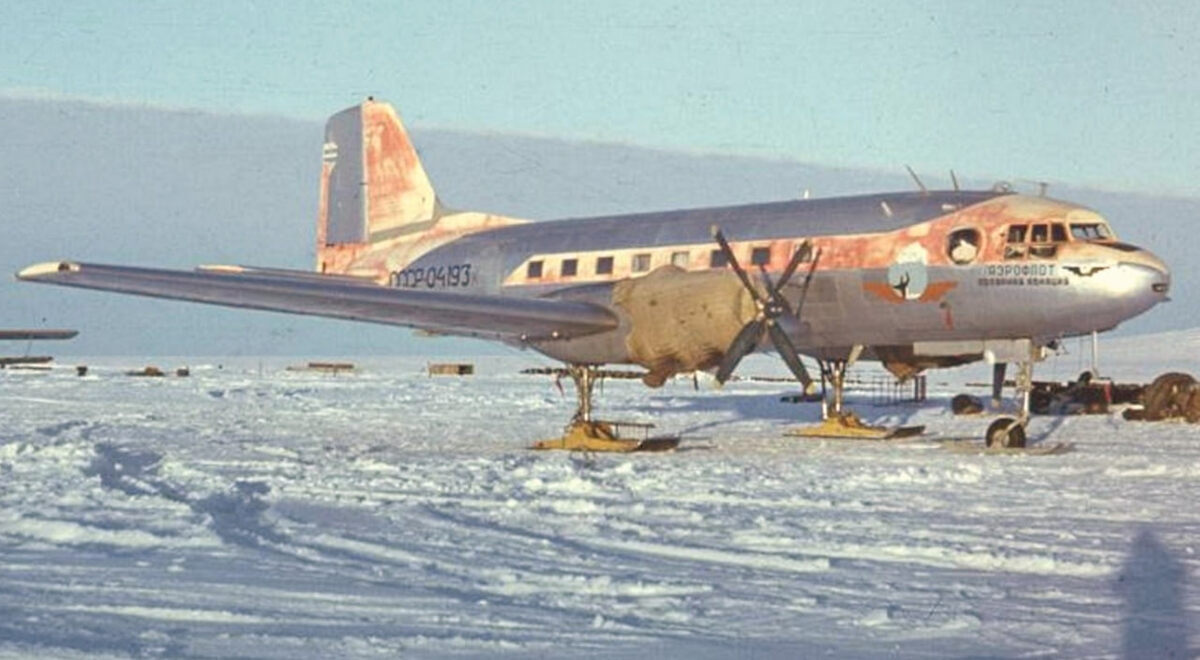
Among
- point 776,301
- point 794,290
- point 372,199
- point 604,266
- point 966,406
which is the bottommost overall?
point 966,406

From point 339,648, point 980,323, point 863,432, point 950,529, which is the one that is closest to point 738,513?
point 950,529

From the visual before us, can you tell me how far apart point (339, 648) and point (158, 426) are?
22.9m

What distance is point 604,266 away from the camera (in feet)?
81.7

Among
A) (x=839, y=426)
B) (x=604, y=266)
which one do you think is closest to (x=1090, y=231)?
(x=839, y=426)

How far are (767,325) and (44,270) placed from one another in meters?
11.2

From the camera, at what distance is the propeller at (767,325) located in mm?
21078

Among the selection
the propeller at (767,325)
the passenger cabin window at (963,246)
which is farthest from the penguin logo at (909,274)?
the propeller at (767,325)

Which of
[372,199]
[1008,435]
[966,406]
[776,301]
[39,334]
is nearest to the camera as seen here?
[776,301]

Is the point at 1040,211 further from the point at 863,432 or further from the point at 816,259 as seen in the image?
the point at 863,432

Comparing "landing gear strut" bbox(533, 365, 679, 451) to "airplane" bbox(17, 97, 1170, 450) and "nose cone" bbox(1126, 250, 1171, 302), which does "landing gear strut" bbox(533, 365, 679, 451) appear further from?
"nose cone" bbox(1126, 250, 1171, 302)

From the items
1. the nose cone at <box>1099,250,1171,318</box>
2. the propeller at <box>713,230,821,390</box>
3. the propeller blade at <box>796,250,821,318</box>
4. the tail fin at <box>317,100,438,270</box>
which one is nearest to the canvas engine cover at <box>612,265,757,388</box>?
the propeller at <box>713,230,821,390</box>

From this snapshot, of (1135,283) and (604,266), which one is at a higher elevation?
(604,266)

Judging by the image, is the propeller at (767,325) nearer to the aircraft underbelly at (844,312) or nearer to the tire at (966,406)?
the aircraft underbelly at (844,312)

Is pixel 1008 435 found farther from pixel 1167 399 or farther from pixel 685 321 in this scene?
pixel 1167 399
